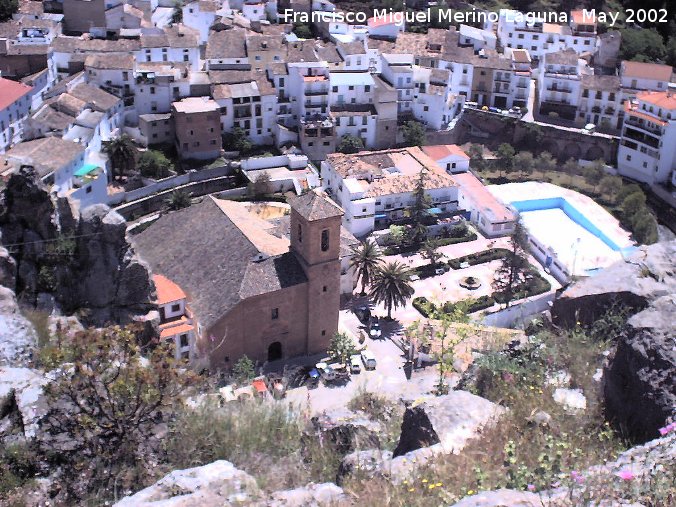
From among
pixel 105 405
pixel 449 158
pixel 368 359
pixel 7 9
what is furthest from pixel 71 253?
pixel 7 9

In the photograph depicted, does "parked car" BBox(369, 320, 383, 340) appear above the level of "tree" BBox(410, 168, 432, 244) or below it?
below

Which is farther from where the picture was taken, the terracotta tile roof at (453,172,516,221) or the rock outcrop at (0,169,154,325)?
the terracotta tile roof at (453,172,516,221)

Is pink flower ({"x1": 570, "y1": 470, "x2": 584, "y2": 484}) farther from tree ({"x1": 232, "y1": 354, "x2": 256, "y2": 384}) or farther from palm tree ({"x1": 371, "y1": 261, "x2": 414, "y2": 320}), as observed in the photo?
palm tree ({"x1": 371, "y1": 261, "x2": 414, "y2": 320})

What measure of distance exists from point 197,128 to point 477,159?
76.0 feet

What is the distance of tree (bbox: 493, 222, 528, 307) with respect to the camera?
42.5 meters

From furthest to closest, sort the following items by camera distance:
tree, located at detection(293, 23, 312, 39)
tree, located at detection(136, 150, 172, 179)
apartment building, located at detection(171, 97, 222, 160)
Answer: tree, located at detection(293, 23, 312, 39), apartment building, located at detection(171, 97, 222, 160), tree, located at detection(136, 150, 172, 179)

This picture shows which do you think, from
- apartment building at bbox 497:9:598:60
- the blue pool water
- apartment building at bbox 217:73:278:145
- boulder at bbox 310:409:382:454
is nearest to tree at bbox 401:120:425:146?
the blue pool water

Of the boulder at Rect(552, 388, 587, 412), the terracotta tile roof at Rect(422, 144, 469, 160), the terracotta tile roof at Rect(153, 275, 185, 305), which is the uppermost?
the boulder at Rect(552, 388, 587, 412)

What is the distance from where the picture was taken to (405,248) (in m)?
47.5

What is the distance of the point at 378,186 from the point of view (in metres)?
50.2

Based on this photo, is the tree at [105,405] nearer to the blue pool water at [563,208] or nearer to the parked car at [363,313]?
the parked car at [363,313]

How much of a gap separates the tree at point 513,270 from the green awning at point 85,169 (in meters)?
24.6

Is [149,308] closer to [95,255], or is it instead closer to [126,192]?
[95,255]

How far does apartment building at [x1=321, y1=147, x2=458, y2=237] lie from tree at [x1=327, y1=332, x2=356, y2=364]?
1516 centimetres
